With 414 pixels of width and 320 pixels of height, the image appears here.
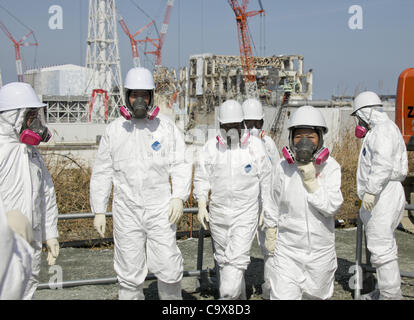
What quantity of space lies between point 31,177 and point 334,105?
58.2 feet

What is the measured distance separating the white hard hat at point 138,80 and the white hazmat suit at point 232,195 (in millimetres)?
928

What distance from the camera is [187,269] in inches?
225

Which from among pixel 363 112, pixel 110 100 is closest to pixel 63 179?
pixel 363 112

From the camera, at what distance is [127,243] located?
3959 mm

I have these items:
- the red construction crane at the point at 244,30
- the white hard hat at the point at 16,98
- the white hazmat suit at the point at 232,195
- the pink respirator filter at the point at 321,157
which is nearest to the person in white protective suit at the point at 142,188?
the white hazmat suit at the point at 232,195

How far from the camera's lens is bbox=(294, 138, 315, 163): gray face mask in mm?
3375

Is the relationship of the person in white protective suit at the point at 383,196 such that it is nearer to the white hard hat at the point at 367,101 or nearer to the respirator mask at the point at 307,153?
the white hard hat at the point at 367,101

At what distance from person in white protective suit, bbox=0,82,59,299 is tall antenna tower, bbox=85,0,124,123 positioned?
131 ft

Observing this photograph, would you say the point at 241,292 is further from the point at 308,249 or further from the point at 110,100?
the point at 110,100

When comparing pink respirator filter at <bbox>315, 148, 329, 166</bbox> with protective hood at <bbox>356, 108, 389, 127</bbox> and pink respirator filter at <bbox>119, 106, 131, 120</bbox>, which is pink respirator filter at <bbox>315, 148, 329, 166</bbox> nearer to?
protective hood at <bbox>356, 108, 389, 127</bbox>

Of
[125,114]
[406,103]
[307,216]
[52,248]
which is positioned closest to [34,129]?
[125,114]

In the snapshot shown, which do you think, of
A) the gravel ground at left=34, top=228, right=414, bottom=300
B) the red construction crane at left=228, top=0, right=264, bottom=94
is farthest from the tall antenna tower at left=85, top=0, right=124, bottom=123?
the gravel ground at left=34, top=228, right=414, bottom=300

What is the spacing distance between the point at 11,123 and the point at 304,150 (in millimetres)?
2089

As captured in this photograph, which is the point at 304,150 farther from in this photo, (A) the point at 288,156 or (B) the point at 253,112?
(B) the point at 253,112
